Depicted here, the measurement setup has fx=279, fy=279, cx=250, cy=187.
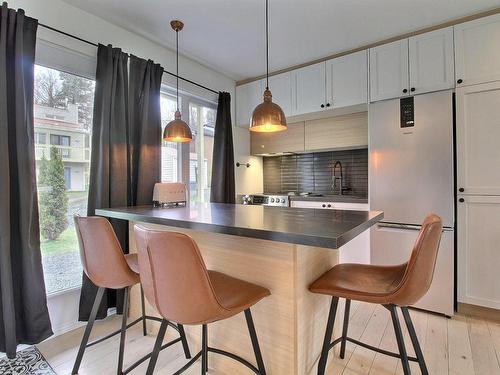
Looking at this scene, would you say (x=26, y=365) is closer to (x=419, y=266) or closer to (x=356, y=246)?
(x=419, y=266)

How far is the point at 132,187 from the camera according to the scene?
97.5 inches

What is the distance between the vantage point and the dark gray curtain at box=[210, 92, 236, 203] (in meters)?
3.37

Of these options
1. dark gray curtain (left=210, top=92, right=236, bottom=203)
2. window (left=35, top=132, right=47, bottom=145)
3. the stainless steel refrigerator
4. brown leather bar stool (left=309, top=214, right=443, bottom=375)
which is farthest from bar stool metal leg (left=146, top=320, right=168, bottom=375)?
dark gray curtain (left=210, top=92, right=236, bottom=203)

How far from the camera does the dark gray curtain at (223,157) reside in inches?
133

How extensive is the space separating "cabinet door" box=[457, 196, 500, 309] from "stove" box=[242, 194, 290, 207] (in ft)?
5.67

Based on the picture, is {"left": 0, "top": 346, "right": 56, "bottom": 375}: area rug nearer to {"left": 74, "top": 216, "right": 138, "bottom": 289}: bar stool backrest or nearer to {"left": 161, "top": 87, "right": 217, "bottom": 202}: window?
{"left": 74, "top": 216, "right": 138, "bottom": 289}: bar stool backrest

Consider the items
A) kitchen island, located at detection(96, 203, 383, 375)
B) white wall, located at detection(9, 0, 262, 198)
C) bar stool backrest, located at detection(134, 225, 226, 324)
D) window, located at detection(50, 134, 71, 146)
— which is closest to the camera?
bar stool backrest, located at detection(134, 225, 226, 324)

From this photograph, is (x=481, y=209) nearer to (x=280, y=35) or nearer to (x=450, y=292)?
(x=450, y=292)

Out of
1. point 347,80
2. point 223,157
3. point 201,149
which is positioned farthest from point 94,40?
point 347,80

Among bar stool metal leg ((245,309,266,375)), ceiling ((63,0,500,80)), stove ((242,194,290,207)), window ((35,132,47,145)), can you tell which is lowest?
bar stool metal leg ((245,309,266,375))

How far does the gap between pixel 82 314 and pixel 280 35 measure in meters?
2.92

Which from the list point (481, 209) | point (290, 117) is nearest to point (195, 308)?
point (481, 209)

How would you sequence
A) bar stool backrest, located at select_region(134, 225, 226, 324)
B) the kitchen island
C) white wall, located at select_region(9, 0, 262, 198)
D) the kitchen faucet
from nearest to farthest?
bar stool backrest, located at select_region(134, 225, 226, 324) < the kitchen island < white wall, located at select_region(9, 0, 262, 198) < the kitchen faucet

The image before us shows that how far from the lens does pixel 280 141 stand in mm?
3715
